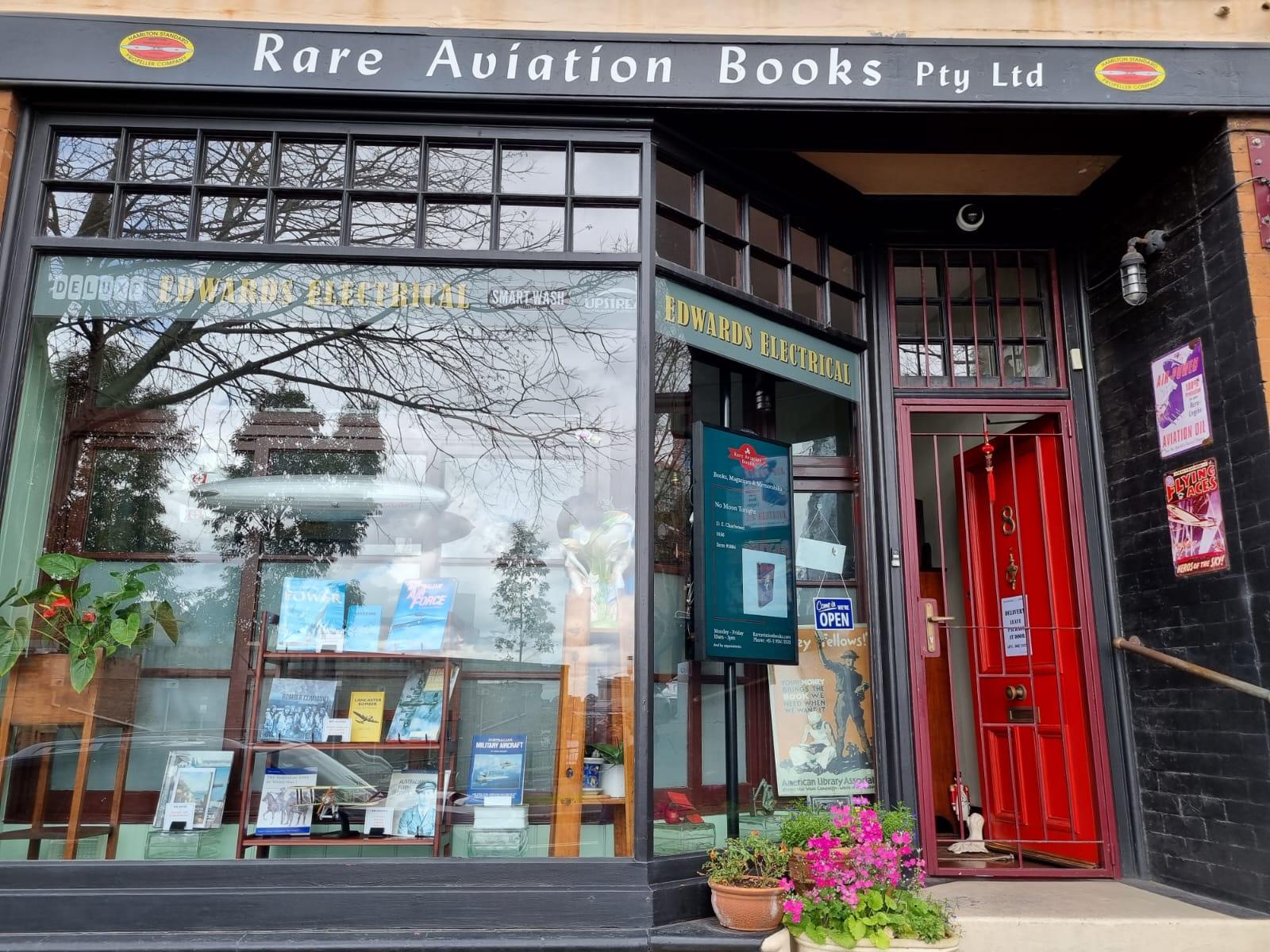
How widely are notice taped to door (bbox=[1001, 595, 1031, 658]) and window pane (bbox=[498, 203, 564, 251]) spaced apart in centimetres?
346

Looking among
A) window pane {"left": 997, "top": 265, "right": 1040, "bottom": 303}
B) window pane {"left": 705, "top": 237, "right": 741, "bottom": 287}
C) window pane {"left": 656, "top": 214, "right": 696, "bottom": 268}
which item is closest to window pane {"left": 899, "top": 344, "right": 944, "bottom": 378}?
window pane {"left": 997, "top": 265, "right": 1040, "bottom": 303}

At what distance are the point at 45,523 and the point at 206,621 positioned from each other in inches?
35.1

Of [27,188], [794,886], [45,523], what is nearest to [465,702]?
[794,886]

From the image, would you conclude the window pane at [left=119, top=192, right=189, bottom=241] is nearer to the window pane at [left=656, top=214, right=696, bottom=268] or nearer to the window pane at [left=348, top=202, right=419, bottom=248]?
the window pane at [left=348, top=202, right=419, bottom=248]

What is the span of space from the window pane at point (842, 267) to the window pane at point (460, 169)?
2104 mm

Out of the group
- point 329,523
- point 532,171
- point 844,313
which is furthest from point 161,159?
point 844,313

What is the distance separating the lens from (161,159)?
15.7ft

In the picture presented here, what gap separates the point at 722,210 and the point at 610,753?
2922 mm

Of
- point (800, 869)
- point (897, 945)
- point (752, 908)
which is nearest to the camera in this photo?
point (897, 945)

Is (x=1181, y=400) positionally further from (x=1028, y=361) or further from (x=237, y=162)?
(x=237, y=162)

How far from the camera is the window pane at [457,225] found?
15.8ft

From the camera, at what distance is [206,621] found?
4867 millimetres

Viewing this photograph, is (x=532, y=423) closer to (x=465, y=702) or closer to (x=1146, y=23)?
(x=465, y=702)

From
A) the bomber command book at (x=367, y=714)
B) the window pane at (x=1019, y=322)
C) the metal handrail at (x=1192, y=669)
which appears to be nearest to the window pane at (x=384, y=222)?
the bomber command book at (x=367, y=714)
